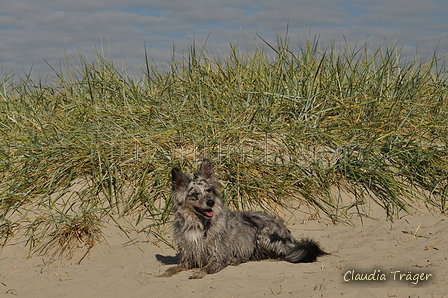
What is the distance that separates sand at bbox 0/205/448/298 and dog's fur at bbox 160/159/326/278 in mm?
176

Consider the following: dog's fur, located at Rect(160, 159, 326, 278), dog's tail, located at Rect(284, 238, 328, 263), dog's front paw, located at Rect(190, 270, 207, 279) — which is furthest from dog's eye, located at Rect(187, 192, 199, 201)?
dog's tail, located at Rect(284, 238, 328, 263)

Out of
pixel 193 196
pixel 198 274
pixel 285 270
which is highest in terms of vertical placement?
pixel 193 196

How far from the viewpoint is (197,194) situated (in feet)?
16.6

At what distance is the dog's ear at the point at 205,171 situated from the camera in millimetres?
5211

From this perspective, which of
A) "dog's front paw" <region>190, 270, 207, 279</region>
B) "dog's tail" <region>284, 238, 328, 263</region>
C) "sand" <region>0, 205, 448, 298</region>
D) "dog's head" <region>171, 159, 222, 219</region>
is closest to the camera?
"sand" <region>0, 205, 448, 298</region>

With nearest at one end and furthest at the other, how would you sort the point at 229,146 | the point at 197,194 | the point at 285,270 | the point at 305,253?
1. the point at 285,270
2. the point at 197,194
3. the point at 305,253
4. the point at 229,146

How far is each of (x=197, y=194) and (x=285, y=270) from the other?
125 cm

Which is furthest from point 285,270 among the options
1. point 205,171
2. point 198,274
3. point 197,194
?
point 205,171

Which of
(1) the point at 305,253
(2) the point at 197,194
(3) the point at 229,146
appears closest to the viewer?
(2) the point at 197,194

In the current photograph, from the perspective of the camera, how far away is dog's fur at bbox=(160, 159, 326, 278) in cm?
507

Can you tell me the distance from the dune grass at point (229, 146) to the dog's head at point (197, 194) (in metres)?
1.16

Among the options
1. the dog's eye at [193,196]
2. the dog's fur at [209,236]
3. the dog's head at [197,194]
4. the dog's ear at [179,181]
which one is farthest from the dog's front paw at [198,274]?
the dog's ear at [179,181]

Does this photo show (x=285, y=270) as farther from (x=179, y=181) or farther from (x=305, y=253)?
(x=179, y=181)

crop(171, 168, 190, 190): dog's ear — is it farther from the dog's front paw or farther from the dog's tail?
the dog's tail
